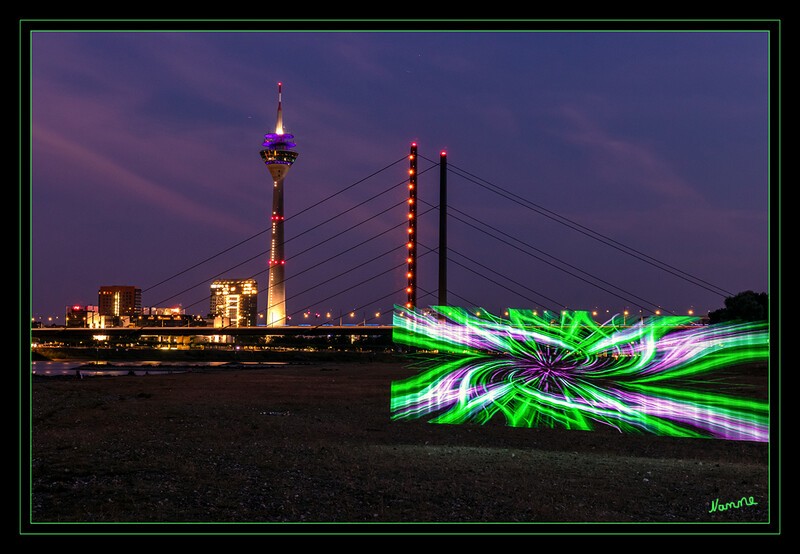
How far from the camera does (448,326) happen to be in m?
21.9

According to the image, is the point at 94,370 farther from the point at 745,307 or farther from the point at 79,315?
the point at 79,315

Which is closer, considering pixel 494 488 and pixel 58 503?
pixel 58 503

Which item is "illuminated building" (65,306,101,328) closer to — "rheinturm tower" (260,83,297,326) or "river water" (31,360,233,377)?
"rheinturm tower" (260,83,297,326)

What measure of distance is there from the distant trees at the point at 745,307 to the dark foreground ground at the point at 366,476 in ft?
124

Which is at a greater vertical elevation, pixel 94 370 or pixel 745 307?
pixel 745 307

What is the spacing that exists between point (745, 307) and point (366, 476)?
48.2 metres

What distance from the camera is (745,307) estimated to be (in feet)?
171

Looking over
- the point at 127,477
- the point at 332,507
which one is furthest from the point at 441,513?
the point at 127,477

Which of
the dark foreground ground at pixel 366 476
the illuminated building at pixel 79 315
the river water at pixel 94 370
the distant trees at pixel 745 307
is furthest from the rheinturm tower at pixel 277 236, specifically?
the dark foreground ground at pixel 366 476

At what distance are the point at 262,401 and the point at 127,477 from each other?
13.7 meters
